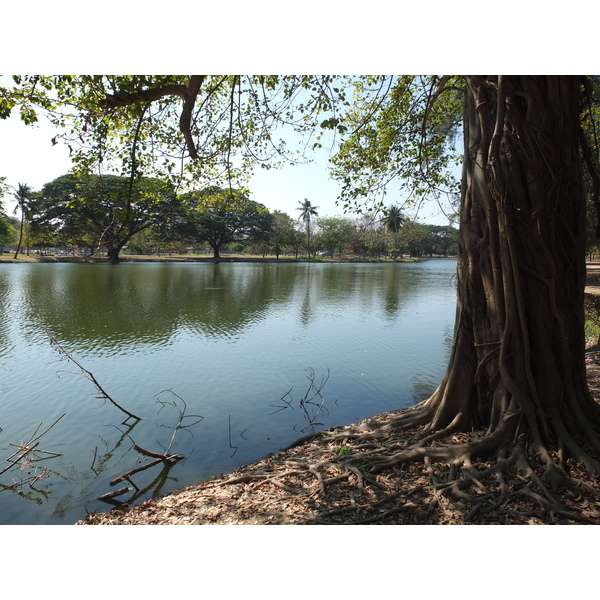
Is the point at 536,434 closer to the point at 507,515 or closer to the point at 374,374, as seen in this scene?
the point at 507,515

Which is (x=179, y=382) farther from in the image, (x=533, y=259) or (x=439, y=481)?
(x=533, y=259)

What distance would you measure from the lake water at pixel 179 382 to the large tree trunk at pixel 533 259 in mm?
2330

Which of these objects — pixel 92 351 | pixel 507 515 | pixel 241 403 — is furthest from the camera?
pixel 92 351

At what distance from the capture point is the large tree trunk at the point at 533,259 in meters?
3.82

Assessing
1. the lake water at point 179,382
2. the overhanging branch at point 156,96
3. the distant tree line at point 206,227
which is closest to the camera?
the overhanging branch at point 156,96

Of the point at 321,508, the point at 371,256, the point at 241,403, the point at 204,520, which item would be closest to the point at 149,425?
the point at 241,403

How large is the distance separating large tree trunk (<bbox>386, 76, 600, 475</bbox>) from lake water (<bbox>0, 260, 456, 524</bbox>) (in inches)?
91.7

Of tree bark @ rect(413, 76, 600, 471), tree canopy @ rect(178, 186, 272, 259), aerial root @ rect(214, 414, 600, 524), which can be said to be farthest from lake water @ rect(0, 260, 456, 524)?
tree canopy @ rect(178, 186, 272, 259)

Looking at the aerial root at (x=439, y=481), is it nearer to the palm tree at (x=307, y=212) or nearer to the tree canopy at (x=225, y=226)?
the tree canopy at (x=225, y=226)

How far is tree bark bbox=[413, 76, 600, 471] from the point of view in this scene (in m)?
3.82

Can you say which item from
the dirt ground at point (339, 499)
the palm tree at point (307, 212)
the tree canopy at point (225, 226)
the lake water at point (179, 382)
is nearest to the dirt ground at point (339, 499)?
the dirt ground at point (339, 499)

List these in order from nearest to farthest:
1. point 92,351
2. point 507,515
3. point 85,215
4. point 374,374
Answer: point 507,515 < point 374,374 < point 92,351 < point 85,215

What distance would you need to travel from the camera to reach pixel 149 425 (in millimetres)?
7000

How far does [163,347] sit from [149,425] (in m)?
4.91
